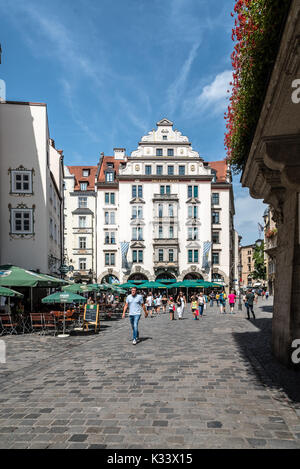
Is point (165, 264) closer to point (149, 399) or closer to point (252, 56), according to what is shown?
point (149, 399)

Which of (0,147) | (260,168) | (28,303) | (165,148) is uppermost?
(165,148)

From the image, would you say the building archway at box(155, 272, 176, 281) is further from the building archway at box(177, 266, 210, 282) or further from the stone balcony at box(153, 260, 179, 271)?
the building archway at box(177, 266, 210, 282)

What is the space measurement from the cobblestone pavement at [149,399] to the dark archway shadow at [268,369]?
19 mm

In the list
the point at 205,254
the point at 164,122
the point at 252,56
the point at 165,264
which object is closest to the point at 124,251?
the point at 165,264

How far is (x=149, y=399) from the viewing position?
629 centimetres

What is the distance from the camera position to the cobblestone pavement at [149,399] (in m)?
4.68

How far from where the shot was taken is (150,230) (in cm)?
5100

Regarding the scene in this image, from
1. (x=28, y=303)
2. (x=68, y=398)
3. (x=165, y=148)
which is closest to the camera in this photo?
(x=68, y=398)

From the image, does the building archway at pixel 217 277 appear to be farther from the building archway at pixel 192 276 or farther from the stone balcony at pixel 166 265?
the stone balcony at pixel 166 265

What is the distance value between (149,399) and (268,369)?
3311 millimetres

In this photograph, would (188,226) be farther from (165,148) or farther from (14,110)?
(14,110)

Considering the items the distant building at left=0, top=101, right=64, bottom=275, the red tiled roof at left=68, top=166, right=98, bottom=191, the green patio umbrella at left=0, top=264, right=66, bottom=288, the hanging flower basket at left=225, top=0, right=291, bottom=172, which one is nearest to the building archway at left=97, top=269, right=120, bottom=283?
the red tiled roof at left=68, top=166, right=98, bottom=191

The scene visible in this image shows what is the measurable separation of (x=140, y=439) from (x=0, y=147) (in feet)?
81.2

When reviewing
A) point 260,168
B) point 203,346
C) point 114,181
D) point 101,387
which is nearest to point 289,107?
point 260,168
